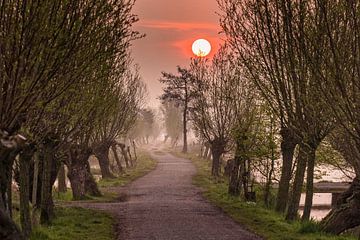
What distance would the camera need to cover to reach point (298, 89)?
20.7 meters

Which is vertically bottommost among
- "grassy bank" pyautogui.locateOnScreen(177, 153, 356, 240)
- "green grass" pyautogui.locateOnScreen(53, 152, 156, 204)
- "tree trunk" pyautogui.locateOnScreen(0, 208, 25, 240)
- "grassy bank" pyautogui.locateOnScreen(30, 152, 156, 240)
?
"green grass" pyautogui.locateOnScreen(53, 152, 156, 204)

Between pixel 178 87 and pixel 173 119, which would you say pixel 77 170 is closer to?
pixel 178 87

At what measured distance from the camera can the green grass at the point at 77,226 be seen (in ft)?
61.6

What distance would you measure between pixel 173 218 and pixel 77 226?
4822mm

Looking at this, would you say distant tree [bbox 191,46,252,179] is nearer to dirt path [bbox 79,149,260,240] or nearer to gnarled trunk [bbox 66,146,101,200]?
dirt path [bbox 79,149,260,240]

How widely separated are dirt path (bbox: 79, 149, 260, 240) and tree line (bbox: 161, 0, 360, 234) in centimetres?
378

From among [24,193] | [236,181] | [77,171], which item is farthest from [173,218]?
[77,171]

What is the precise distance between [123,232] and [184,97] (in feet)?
184

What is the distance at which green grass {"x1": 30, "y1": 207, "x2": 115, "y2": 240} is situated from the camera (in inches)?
739

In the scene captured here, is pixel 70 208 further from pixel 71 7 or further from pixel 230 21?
pixel 71 7

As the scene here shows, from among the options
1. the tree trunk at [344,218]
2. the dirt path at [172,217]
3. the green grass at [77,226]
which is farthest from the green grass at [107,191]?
the tree trunk at [344,218]

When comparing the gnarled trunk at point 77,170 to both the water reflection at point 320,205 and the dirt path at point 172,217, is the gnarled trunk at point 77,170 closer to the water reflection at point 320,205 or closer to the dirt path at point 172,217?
the dirt path at point 172,217

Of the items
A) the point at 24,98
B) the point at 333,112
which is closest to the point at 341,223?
the point at 333,112

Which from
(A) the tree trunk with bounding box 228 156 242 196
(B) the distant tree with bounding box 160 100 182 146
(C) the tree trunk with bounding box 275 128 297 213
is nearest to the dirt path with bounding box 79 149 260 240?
(A) the tree trunk with bounding box 228 156 242 196
